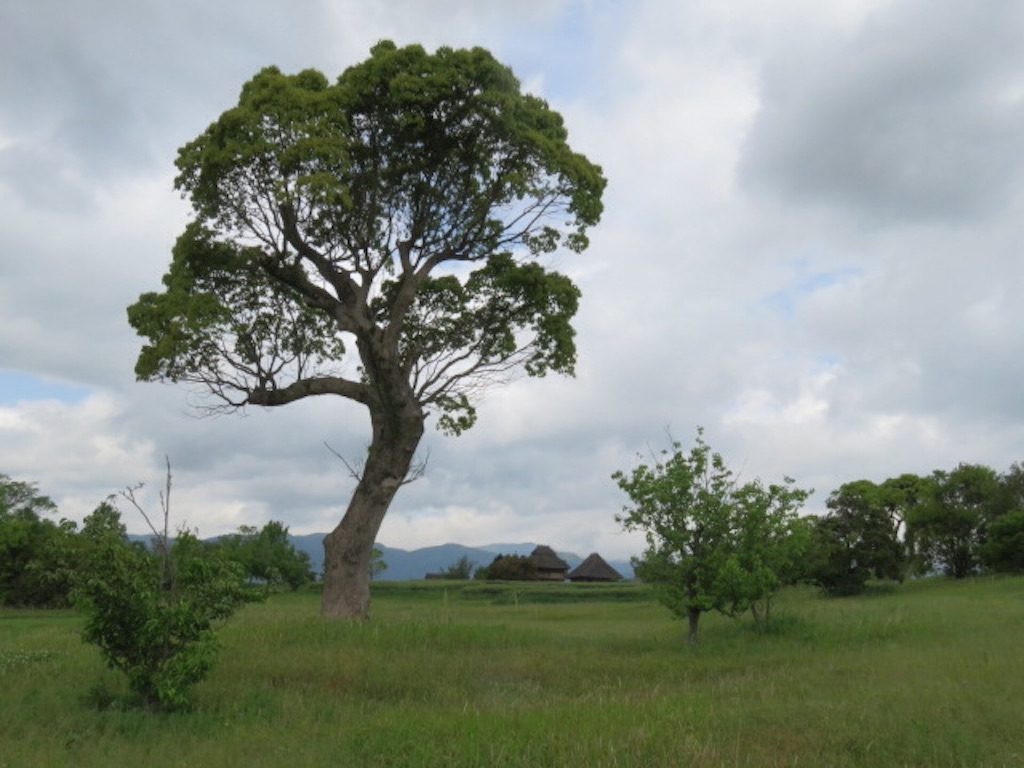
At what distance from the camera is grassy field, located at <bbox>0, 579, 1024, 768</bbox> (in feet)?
28.1

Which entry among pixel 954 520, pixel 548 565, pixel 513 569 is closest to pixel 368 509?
pixel 954 520

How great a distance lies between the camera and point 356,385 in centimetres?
2027

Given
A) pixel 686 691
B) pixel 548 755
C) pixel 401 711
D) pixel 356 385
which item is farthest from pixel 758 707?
pixel 356 385

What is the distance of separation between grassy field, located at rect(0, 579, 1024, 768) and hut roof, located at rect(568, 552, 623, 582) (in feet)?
249

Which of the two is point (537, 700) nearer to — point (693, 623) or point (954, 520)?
point (693, 623)

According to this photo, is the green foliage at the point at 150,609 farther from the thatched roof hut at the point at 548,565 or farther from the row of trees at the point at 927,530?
the thatched roof hut at the point at 548,565

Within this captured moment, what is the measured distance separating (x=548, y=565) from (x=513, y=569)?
9.49 meters

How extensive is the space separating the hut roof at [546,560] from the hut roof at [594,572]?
8.41ft

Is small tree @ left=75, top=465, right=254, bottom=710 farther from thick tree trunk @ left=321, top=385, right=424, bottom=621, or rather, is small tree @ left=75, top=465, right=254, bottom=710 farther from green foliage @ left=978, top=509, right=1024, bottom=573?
green foliage @ left=978, top=509, right=1024, bottom=573

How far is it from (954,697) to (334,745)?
7.37 metres

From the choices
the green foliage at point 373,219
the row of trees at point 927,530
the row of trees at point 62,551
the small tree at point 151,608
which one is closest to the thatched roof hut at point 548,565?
the row of trees at point 62,551

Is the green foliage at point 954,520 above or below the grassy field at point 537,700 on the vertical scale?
above

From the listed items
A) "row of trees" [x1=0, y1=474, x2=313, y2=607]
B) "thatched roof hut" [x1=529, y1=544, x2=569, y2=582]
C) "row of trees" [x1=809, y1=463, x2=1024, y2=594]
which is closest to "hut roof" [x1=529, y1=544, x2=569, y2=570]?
"thatched roof hut" [x1=529, y1=544, x2=569, y2=582]

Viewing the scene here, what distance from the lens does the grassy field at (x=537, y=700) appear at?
28.1 feet
